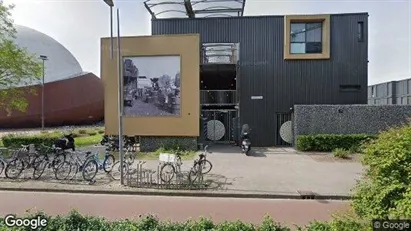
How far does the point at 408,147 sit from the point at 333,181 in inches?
267

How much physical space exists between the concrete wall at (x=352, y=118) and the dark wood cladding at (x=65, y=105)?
34514mm

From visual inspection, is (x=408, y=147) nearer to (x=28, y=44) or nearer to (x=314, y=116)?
(x=314, y=116)

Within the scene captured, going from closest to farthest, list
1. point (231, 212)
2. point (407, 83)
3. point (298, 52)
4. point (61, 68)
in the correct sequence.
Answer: point (231, 212) < point (298, 52) < point (407, 83) < point (61, 68)

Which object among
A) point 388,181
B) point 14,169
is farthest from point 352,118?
point 14,169

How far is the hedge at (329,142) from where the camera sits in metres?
16.9

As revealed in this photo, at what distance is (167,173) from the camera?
9.66 meters

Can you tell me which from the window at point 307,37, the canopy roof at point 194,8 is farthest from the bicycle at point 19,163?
the window at point 307,37

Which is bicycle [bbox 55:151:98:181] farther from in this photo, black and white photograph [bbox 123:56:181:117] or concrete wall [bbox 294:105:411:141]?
concrete wall [bbox 294:105:411:141]

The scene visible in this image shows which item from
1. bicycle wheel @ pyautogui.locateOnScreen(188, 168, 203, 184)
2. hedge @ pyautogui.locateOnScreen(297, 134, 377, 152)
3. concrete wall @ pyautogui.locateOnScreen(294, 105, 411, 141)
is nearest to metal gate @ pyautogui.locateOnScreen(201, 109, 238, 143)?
concrete wall @ pyautogui.locateOnScreen(294, 105, 411, 141)

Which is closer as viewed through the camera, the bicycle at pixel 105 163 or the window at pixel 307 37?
the bicycle at pixel 105 163

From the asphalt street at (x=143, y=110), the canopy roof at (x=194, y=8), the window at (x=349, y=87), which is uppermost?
the canopy roof at (x=194, y=8)

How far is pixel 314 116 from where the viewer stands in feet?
60.0

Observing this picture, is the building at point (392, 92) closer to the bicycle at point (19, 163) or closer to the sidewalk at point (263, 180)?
the sidewalk at point (263, 180)

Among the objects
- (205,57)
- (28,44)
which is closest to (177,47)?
(205,57)
